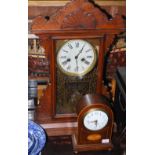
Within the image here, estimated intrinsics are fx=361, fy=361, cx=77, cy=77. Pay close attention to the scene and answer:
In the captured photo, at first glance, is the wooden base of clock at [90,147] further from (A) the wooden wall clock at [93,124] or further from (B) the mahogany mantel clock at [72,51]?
(B) the mahogany mantel clock at [72,51]

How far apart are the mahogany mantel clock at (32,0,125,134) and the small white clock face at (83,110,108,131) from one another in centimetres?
17

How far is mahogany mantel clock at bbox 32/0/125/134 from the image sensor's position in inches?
51.9

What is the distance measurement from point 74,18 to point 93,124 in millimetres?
405

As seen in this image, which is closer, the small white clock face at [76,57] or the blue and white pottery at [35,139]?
the blue and white pottery at [35,139]

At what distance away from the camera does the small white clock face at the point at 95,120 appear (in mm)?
1345

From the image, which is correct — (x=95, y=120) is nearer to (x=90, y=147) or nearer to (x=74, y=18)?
(x=90, y=147)

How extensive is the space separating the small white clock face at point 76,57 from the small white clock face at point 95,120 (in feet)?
0.65

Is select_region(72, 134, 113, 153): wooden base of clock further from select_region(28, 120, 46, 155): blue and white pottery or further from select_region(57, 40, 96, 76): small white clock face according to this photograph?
select_region(57, 40, 96, 76): small white clock face

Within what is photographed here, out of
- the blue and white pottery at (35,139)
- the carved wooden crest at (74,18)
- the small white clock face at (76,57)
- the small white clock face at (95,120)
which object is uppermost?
the carved wooden crest at (74,18)

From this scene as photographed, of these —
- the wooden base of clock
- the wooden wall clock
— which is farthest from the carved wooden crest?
the wooden base of clock

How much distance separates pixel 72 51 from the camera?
1406 mm

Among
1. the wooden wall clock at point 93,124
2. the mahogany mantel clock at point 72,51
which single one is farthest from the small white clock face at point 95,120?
the mahogany mantel clock at point 72,51
